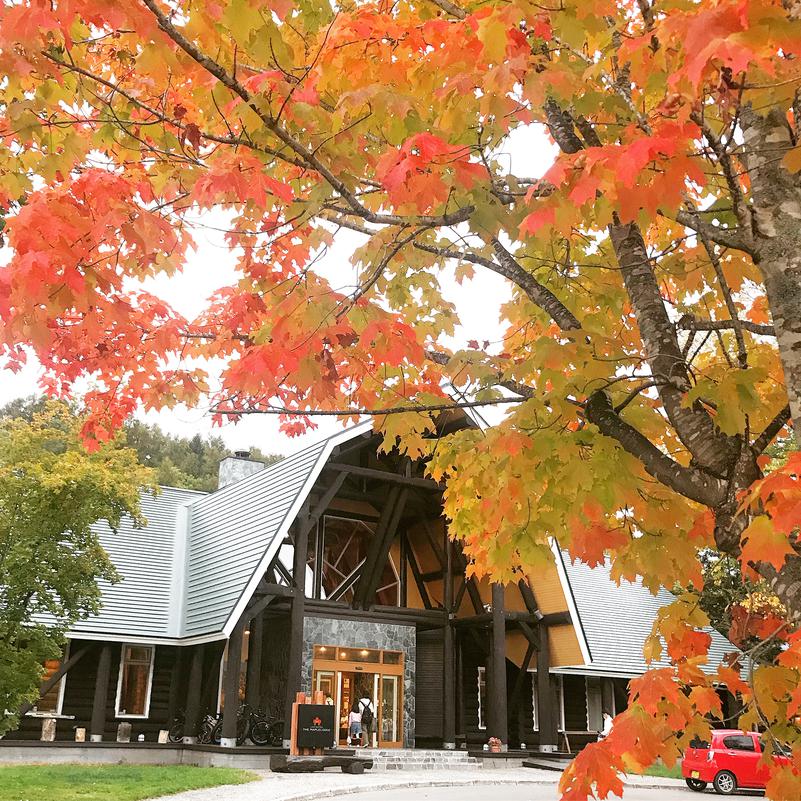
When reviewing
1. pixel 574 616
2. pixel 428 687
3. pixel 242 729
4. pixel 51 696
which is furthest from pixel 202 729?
pixel 574 616

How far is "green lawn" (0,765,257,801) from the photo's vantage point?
11.5m

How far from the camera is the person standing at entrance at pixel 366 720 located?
20.1 meters

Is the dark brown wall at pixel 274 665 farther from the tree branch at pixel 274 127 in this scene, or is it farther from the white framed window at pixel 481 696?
the tree branch at pixel 274 127

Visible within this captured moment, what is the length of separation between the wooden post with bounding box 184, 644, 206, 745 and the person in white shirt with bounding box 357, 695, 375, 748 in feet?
13.2

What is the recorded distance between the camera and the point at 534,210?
3482 millimetres

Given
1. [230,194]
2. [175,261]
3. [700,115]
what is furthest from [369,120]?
[175,261]

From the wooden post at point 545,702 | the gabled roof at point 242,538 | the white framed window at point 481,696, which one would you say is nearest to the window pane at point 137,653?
the gabled roof at point 242,538

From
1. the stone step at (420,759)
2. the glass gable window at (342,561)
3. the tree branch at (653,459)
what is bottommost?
the stone step at (420,759)

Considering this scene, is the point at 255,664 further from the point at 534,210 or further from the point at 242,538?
the point at 534,210

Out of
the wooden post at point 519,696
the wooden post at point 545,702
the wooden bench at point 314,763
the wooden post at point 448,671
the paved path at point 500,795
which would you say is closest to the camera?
the paved path at point 500,795

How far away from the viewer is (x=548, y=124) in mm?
4660

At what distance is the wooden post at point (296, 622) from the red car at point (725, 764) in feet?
27.6

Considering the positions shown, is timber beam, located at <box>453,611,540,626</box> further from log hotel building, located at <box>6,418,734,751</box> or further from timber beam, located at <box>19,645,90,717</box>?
timber beam, located at <box>19,645,90,717</box>

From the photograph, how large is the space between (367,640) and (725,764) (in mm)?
8775
